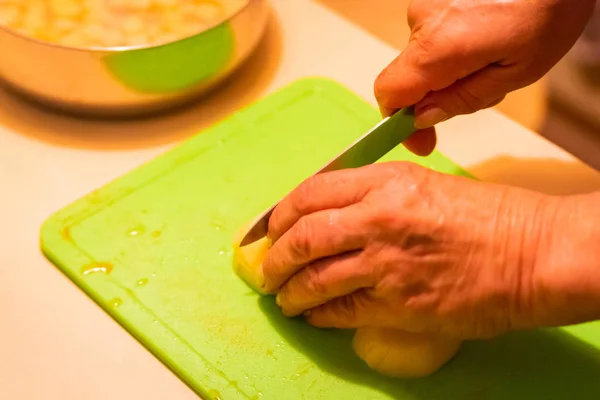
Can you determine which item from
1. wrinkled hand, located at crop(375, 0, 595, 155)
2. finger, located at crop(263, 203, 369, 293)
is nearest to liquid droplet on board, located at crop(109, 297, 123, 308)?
finger, located at crop(263, 203, 369, 293)

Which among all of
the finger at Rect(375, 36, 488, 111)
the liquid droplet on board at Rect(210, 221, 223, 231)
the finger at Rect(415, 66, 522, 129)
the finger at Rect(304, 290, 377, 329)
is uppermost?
the finger at Rect(375, 36, 488, 111)

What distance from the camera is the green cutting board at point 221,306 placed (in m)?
0.82

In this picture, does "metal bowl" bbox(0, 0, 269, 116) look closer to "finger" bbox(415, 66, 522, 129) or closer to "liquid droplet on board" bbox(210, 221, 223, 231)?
"liquid droplet on board" bbox(210, 221, 223, 231)

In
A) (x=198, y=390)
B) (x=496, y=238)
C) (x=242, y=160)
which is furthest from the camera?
(x=242, y=160)

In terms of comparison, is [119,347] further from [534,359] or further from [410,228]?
[534,359]

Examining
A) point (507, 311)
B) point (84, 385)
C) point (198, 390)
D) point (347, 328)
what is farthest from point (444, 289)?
point (84, 385)

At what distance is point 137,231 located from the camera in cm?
93

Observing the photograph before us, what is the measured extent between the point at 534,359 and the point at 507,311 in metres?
0.19

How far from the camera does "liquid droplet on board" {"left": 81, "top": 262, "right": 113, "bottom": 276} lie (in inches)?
34.7

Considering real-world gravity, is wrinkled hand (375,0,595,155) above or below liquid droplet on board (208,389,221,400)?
above

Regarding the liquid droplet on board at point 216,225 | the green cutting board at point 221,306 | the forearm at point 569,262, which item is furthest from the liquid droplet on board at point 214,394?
the forearm at point 569,262

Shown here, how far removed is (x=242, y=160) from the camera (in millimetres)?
1042

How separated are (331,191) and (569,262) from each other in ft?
0.84

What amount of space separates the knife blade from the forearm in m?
0.24
